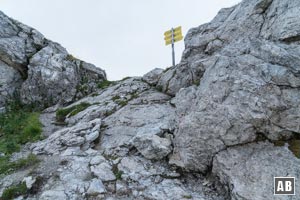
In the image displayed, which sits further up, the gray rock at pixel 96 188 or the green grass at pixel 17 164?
the green grass at pixel 17 164

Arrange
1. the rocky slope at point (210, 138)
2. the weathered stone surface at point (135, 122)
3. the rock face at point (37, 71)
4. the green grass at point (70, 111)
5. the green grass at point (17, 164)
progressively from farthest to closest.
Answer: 1. the rock face at point (37, 71)
2. the green grass at point (70, 111)
3. the weathered stone surface at point (135, 122)
4. the green grass at point (17, 164)
5. the rocky slope at point (210, 138)

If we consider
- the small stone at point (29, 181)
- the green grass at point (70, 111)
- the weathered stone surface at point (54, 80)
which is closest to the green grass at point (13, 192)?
the small stone at point (29, 181)

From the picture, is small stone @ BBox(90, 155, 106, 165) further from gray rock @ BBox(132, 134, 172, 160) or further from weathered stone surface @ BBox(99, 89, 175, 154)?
gray rock @ BBox(132, 134, 172, 160)

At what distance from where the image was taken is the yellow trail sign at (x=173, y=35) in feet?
62.8

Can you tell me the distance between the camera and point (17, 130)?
47.0 feet

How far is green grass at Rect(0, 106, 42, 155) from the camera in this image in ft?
39.8

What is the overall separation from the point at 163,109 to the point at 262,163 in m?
6.45

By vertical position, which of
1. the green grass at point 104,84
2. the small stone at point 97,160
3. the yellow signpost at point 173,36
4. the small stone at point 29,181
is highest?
the yellow signpost at point 173,36

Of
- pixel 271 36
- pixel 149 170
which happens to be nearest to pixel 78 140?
pixel 149 170

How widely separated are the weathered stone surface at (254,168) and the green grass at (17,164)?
7323mm

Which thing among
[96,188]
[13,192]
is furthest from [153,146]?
[13,192]

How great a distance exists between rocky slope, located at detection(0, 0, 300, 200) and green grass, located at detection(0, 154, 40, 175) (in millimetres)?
363

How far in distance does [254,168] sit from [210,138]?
1.79 meters

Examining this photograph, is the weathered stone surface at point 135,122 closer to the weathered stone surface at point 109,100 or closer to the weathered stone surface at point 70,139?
the weathered stone surface at point 70,139
